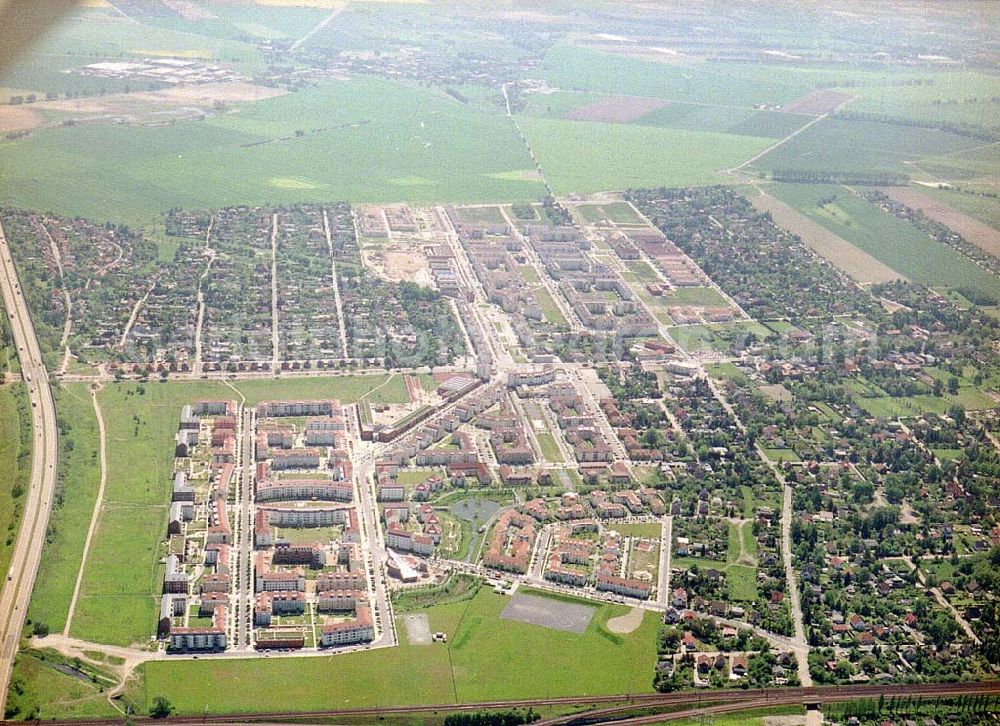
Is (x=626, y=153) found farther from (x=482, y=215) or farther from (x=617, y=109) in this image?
(x=482, y=215)

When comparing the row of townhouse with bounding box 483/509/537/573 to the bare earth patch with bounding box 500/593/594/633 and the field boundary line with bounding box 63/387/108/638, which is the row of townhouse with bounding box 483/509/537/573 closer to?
the bare earth patch with bounding box 500/593/594/633

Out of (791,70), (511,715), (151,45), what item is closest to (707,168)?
(791,70)

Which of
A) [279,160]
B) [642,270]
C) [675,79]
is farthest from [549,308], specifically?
[675,79]

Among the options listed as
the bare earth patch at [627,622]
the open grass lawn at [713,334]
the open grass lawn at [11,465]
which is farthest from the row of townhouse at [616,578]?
the open grass lawn at [713,334]

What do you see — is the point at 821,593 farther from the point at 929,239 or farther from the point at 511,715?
the point at 929,239

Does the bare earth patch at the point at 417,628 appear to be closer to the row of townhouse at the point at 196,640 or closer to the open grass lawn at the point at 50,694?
the row of townhouse at the point at 196,640

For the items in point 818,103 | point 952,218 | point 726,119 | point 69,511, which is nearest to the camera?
point 69,511
